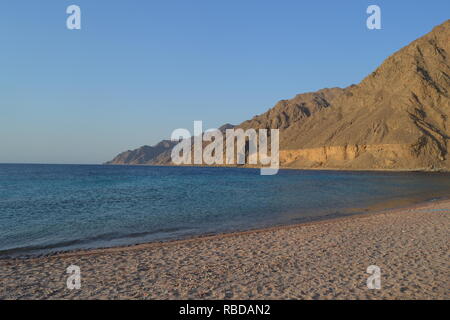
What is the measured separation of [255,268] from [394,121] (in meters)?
91.8

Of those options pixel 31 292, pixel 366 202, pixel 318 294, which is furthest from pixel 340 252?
pixel 366 202

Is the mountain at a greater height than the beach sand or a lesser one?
greater

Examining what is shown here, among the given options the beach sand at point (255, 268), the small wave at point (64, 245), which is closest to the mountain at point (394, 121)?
the beach sand at point (255, 268)

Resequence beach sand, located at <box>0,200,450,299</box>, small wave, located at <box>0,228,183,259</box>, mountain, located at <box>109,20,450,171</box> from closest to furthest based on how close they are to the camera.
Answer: beach sand, located at <box>0,200,450,299</box>
small wave, located at <box>0,228,183,259</box>
mountain, located at <box>109,20,450,171</box>

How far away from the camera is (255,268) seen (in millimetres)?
7941

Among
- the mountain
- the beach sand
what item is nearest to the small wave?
the beach sand

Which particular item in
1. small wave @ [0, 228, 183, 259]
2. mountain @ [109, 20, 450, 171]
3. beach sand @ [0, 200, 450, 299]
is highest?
mountain @ [109, 20, 450, 171]

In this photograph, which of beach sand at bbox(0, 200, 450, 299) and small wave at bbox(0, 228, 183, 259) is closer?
beach sand at bbox(0, 200, 450, 299)

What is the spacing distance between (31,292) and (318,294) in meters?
5.78

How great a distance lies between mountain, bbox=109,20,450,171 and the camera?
265 feet

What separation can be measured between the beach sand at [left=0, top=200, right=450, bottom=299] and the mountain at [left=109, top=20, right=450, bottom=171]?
7940 centimetres

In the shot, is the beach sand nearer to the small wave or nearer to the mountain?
the small wave

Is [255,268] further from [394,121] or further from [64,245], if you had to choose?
[394,121]

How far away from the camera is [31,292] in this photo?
6586mm
